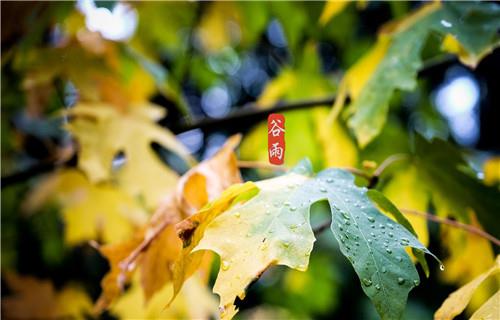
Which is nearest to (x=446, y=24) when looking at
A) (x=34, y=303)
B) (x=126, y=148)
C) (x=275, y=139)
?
(x=275, y=139)

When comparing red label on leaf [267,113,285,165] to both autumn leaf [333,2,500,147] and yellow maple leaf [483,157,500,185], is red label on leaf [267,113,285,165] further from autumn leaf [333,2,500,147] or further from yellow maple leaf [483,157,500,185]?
yellow maple leaf [483,157,500,185]

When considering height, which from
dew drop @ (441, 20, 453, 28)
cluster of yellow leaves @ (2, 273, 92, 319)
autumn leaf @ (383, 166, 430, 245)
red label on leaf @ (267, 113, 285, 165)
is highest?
dew drop @ (441, 20, 453, 28)

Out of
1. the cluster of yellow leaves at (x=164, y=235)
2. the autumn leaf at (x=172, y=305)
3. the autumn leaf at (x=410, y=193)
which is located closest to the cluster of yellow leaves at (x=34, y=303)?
the autumn leaf at (x=172, y=305)

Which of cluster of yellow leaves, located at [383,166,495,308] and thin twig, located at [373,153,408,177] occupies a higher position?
thin twig, located at [373,153,408,177]

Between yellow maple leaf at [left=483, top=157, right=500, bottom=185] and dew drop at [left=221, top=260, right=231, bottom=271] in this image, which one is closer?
dew drop at [left=221, top=260, right=231, bottom=271]

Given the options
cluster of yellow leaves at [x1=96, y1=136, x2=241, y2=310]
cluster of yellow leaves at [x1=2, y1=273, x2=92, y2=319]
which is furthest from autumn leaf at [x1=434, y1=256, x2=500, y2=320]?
cluster of yellow leaves at [x1=2, y1=273, x2=92, y2=319]

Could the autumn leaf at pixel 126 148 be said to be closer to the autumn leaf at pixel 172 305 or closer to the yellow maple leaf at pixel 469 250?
the autumn leaf at pixel 172 305
